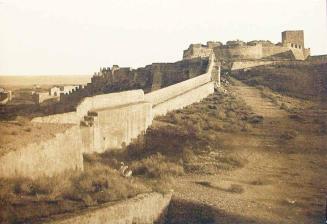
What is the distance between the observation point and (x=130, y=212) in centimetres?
959

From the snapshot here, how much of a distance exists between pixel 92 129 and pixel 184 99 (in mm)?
10358

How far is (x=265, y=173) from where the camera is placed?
14117mm

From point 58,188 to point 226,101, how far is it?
1752cm

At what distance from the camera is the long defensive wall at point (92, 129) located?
10375 mm

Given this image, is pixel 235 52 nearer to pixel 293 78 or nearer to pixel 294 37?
pixel 294 37

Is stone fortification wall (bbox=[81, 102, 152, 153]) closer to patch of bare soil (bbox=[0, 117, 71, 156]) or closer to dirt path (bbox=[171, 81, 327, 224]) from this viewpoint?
patch of bare soil (bbox=[0, 117, 71, 156])

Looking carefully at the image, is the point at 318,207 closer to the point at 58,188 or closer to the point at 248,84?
the point at 58,188

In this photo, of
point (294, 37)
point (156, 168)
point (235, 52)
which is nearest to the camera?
point (156, 168)

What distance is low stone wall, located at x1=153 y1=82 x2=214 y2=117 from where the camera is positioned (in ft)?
69.7

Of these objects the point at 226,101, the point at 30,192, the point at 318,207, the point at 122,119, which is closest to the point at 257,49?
the point at 226,101

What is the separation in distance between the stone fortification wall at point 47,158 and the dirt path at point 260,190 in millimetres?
2846

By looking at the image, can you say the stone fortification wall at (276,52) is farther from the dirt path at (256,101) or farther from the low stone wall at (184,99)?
the low stone wall at (184,99)

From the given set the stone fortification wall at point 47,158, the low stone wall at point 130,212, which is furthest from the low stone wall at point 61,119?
the low stone wall at point 130,212

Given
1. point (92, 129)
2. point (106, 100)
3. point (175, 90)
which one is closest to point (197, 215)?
point (92, 129)
